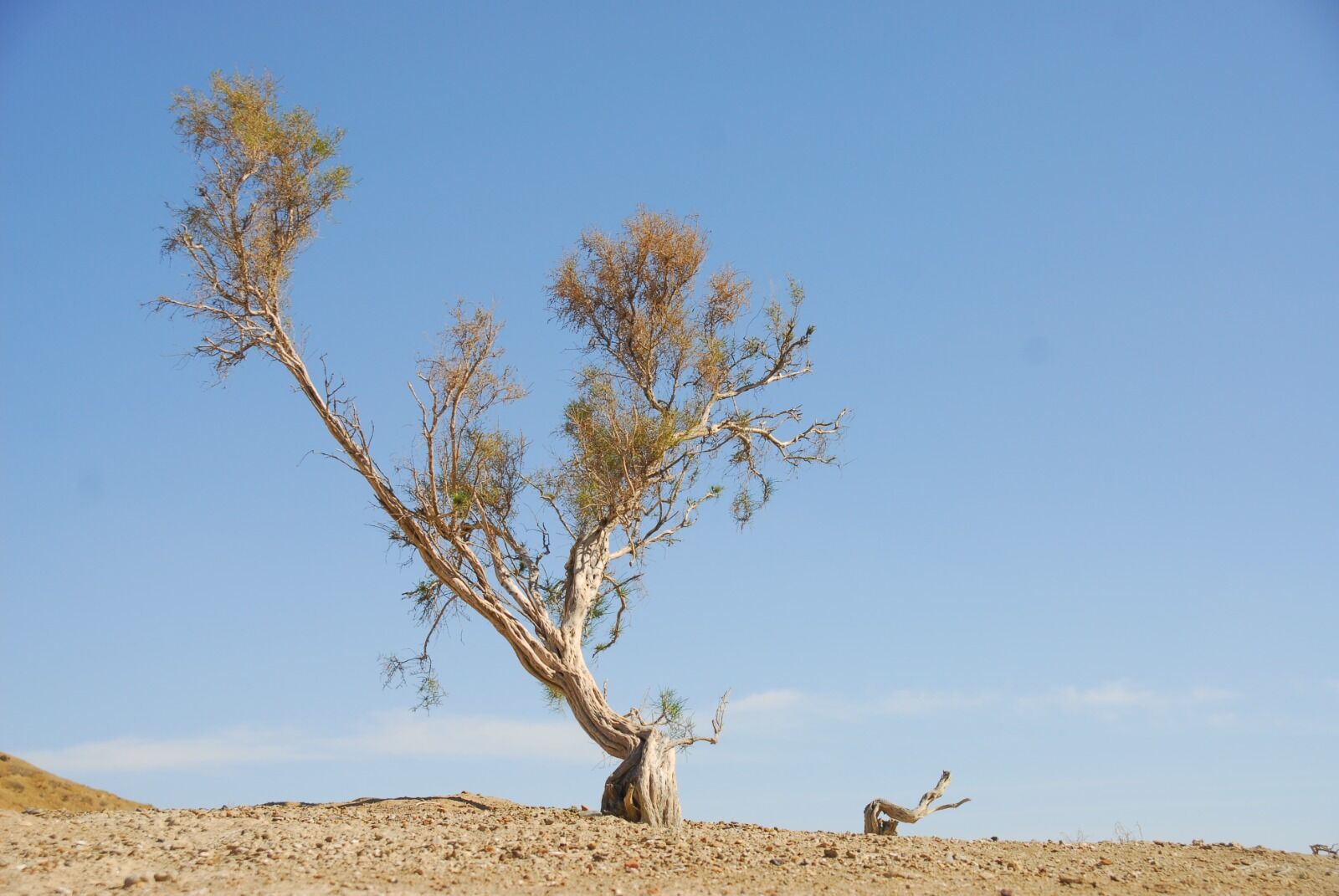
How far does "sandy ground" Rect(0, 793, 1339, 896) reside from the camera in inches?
306

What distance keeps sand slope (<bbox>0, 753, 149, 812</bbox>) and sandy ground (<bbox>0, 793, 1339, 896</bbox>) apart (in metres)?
2.13

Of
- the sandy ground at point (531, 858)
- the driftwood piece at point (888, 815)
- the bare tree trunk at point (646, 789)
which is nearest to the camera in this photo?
the sandy ground at point (531, 858)

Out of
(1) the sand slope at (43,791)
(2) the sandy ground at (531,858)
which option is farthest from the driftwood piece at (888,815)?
(1) the sand slope at (43,791)

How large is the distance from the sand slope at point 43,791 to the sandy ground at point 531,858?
2.13 metres

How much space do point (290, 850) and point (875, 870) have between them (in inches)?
180

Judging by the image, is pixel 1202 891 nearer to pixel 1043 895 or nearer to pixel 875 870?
pixel 1043 895

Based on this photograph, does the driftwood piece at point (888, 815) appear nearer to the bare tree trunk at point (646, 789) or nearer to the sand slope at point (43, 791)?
the bare tree trunk at point (646, 789)

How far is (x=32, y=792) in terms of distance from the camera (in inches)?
496

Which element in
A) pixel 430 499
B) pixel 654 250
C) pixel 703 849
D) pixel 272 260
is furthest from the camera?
pixel 654 250

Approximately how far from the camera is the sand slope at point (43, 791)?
1233 cm

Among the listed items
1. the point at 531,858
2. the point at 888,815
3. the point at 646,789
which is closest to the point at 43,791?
the point at 646,789

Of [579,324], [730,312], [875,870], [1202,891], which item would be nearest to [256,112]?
[579,324]

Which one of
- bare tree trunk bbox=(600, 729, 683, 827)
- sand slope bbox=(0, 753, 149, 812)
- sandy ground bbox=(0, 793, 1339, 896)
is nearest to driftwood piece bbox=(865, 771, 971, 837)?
sandy ground bbox=(0, 793, 1339, 896)

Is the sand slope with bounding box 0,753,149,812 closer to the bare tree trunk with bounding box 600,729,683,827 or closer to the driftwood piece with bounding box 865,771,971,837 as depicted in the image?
the bare tree trunk with bounding box 600,729,683,827
